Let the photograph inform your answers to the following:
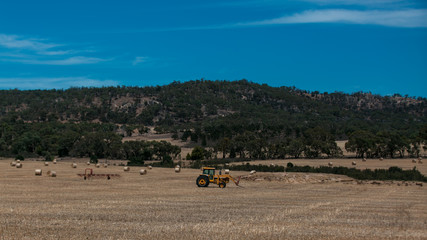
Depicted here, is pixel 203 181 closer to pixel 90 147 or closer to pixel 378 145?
pixel 90 147

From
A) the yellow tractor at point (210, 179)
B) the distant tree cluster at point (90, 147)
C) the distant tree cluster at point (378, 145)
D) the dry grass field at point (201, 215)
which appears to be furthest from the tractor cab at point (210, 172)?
the distant tree cluster at point (378, 145)

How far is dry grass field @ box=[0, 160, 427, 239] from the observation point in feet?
51.8

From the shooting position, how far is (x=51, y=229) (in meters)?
16.0

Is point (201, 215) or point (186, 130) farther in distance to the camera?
point (186, 130)

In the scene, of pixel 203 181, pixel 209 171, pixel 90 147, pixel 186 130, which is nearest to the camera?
pixel 203 181

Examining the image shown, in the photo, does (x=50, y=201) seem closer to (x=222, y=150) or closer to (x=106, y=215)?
(x=106, y=215)

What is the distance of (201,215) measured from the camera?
19.5 meters

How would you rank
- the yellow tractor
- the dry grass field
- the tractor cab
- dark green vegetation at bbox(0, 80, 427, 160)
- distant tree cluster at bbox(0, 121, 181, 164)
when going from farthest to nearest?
1. dark green vegetation at bbox(0, 80, 427, 160)
2. distant tree cluster at bbox(0, 121, 181, 164)
3. the tractor cab
4. the yellow tractor
5. the dry grass field

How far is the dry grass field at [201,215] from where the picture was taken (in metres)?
15.8

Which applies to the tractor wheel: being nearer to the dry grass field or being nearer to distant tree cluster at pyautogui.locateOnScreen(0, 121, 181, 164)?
the dry grass field

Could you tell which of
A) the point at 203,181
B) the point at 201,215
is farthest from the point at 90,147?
the point at 201,215

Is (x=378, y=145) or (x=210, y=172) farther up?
(x=378, y=145)

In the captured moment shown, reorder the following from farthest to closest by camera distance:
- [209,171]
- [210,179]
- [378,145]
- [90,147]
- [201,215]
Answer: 1. [378,145]
2. [90,147]
3. [209,171]
4. [210,179]
5. [201,215]

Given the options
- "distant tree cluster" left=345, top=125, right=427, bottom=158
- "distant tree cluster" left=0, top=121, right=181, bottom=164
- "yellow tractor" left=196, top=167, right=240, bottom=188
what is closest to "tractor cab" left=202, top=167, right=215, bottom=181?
"yellow tractor" left=196, top=167, right=240, bottom=188
